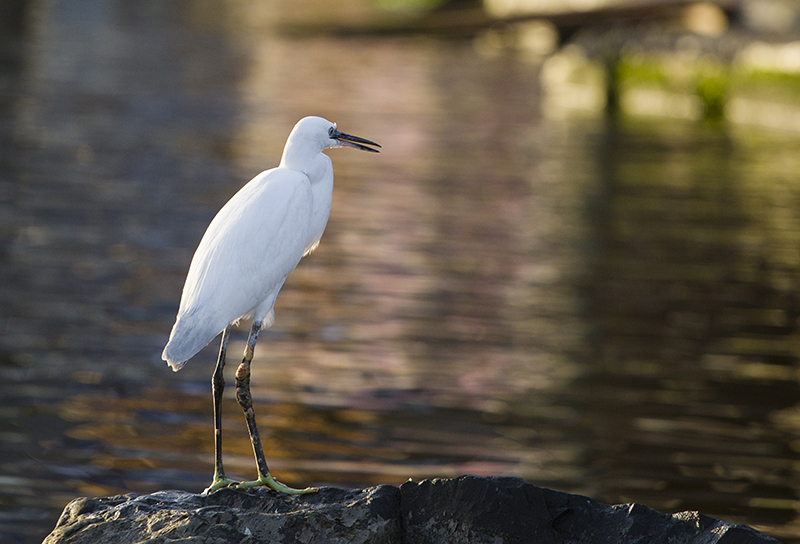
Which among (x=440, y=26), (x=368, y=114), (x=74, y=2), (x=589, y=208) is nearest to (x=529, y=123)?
(x=368, y=114)

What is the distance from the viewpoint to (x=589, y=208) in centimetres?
1587

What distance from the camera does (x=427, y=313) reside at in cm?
1041

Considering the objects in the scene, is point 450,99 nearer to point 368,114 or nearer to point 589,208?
point 368,114

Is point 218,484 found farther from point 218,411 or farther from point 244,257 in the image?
point 244,257

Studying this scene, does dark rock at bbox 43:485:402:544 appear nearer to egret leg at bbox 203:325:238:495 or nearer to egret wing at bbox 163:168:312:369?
egret leg at bbox 203:325:238:495

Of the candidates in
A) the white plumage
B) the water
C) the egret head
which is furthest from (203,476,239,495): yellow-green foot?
the water

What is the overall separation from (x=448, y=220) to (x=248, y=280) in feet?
34.2

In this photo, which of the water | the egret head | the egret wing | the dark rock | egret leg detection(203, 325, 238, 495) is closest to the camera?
the dark rock

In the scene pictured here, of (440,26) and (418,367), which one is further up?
(440,26)

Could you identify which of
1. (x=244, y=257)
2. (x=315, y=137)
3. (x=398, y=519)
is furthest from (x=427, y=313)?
(x=398, y=519)

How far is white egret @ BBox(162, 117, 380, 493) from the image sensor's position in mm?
4332

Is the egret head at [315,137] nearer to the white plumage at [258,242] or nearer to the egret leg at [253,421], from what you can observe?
the white plumage at [258,242]

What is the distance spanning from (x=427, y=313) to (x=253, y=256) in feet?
19.9

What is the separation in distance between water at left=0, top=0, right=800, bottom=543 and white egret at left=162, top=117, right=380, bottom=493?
1898mm
